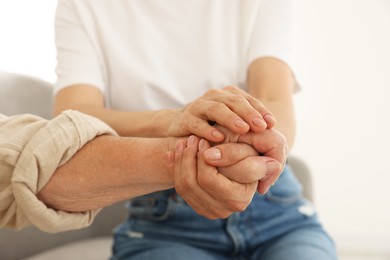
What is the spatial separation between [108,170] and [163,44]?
0.48 m

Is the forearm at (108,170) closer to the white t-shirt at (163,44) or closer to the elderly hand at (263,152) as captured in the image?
the elderly hand at (263,152)

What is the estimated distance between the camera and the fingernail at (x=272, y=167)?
690 mm

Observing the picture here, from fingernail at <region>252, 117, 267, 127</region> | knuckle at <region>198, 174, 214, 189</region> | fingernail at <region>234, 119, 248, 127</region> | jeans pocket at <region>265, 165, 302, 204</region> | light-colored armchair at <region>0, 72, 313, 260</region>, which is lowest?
light-colored armchair at <region>0, 72, 313, 260</region>

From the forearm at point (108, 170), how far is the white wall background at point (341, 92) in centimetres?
128

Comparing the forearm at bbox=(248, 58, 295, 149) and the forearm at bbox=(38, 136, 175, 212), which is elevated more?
the forearm at bbox=(248, 58, 295, 149)

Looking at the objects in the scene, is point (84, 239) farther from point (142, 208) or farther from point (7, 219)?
point (7, 219)

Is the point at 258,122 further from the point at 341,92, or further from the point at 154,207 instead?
the point at 341,92

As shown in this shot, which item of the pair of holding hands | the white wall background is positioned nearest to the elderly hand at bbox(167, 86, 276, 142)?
the pair of holding hands

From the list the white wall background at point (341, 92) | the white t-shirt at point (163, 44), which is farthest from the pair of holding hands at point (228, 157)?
the white wall background at point (341, 92)

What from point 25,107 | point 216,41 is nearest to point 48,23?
point 25,107

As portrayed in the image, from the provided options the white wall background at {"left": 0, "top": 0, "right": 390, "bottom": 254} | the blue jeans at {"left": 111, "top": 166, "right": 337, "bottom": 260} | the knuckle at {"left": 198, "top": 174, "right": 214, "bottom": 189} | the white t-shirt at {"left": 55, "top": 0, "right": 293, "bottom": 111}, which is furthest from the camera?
the white wall background at {"left": 0, "top": 0, "right": 390, "bottom": 254}

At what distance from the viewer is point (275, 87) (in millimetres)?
1036

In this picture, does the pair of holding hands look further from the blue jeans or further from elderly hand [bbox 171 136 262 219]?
the blue jeans

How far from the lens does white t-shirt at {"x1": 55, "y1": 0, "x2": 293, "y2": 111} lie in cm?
111
